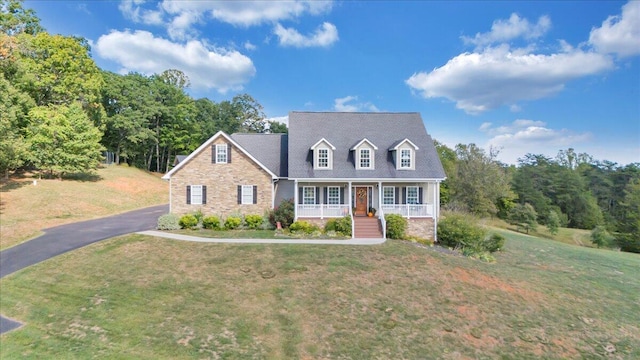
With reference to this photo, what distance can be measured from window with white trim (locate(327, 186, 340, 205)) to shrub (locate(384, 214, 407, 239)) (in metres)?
4.38

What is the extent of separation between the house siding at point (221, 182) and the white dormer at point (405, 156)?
31.7ft

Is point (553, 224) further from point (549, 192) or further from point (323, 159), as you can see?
point (323, 159)

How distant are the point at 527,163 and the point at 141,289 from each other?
89.7 m

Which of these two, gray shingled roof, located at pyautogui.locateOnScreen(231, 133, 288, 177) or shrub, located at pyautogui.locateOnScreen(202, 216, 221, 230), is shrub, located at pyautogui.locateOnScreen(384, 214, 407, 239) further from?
shrub, located at pyautogui.locateOnScreen(202, 216, 221, 230)

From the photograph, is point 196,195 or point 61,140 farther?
point 61,140

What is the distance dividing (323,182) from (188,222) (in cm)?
987

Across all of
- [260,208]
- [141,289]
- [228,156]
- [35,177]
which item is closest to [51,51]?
[35,177]

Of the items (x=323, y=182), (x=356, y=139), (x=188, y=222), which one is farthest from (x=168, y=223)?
(x=356, y=139)

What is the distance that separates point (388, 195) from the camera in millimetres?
22688

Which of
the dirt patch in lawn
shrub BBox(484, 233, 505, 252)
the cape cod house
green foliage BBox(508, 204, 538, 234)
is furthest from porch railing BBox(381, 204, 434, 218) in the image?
green foliage BBox(508, 204, 538, 234)

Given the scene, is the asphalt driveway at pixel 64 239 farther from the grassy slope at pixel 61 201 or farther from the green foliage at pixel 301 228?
the green foliage at pixel 301 228

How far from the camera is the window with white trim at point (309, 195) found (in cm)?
2270

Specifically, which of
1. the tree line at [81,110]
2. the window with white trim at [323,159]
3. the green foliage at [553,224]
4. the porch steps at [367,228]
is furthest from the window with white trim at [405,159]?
the green foliage at [553,224]

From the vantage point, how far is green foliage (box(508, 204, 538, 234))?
4339 centimetres
